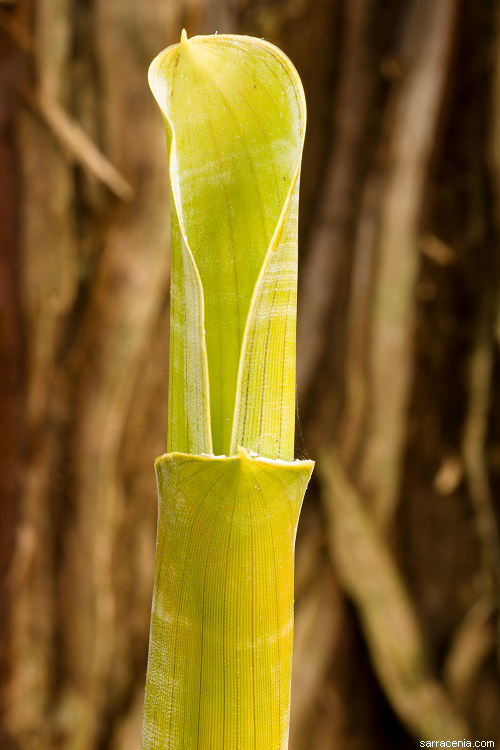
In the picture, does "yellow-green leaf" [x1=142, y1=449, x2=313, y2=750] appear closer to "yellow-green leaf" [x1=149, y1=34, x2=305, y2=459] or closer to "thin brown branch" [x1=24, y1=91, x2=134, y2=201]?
"yellow-green leaf" [x1=149, y1=34, x2=305, y2=459]

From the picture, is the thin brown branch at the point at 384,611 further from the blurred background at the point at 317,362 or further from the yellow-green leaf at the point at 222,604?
the yellow-green leaf at the point at 222,604

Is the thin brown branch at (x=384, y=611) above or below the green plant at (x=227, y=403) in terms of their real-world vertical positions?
below

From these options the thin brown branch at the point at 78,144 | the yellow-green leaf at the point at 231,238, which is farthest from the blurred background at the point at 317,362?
the yellow-green leaf at the point at 231,238

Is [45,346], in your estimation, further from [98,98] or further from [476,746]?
[476,746]

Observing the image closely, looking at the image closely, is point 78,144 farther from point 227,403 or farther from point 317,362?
point 227,403

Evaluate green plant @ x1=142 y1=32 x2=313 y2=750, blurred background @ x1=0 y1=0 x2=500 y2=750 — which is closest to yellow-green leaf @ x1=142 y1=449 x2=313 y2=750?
green plant @ x1=142 y1=32 x2=313 y2=750
